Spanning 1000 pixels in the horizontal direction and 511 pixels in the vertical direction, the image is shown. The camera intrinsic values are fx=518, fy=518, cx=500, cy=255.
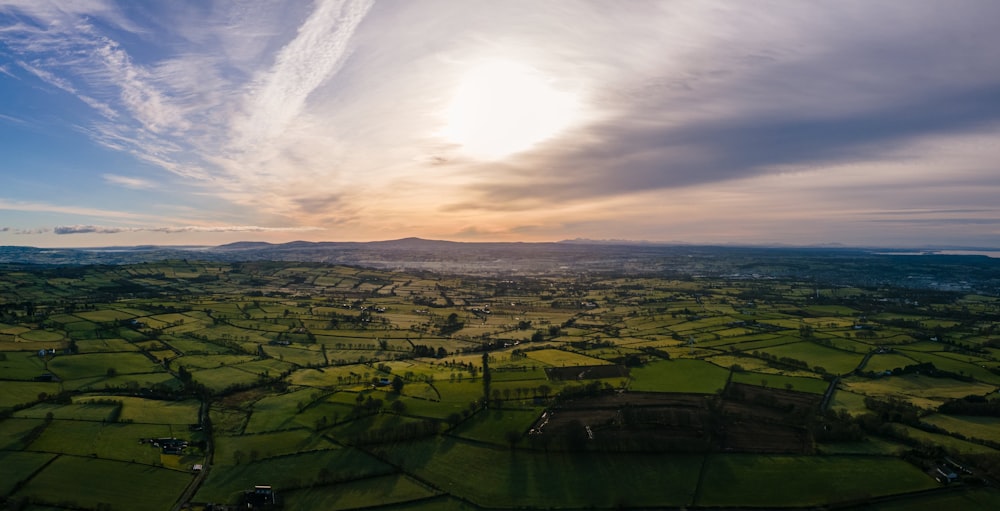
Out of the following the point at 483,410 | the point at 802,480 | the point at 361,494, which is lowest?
the point at 361,494

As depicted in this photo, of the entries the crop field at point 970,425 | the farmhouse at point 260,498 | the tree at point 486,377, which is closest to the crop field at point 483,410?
the crop field at point 970,425

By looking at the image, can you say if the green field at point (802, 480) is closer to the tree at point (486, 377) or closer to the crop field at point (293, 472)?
the tree at point (486, 377)

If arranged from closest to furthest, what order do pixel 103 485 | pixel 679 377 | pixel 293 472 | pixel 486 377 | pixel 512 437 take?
pixel 103 485
pixel 293 472
pixel 512 437
pixel 679 377
pixel 486 377

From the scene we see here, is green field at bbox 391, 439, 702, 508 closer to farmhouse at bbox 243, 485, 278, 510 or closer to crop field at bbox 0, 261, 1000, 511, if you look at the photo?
crop field at bbox 0, 261, 1000, 511

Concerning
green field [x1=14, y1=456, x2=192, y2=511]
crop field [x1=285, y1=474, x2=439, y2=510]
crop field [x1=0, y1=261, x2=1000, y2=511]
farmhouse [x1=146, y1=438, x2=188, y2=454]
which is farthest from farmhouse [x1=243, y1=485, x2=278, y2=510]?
farmhouse [x1=146, y1=438, x2=188, y2=454]

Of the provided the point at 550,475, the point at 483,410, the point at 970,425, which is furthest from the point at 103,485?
the point at 970,425

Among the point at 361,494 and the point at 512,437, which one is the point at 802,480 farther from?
Answer: the point at 361,494

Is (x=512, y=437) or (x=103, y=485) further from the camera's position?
(x=512, y=437)

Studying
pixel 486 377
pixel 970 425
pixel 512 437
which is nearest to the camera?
pixel 512 437

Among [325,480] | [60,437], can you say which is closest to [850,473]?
[325,480]
